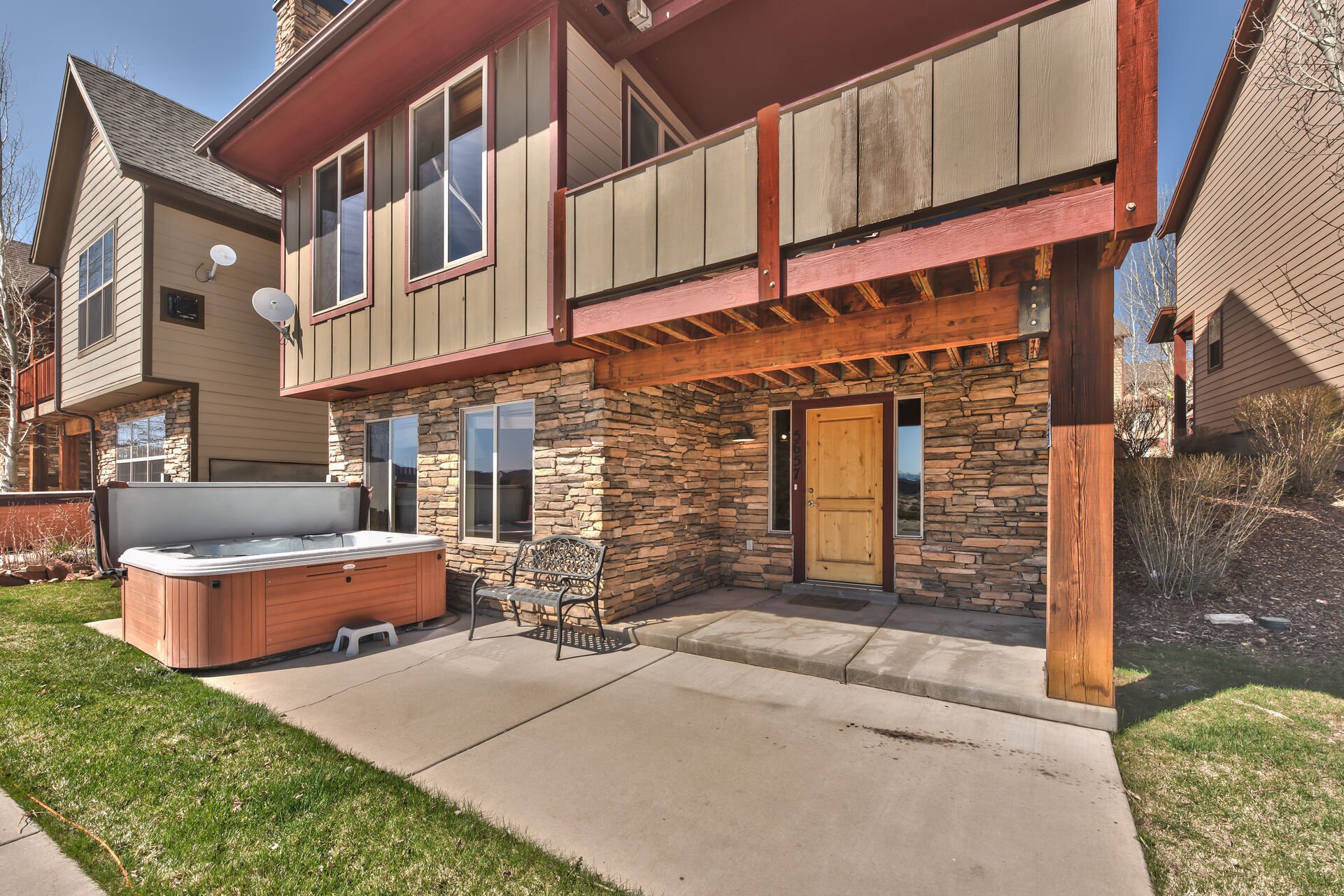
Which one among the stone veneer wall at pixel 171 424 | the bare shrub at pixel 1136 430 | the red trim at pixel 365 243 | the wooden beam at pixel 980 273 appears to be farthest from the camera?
the stone veneer wall at pixel 171 424

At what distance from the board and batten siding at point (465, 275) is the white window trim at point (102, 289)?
4.20m

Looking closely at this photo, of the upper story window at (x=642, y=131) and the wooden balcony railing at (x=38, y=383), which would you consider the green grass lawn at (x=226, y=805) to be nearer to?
the upper story window at (x=642, y=131)

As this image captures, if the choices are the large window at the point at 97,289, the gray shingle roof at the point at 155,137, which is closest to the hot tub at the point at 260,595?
the large window at the point at 97,289

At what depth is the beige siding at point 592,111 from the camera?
4.86m

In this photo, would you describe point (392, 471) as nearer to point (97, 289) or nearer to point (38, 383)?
point (97, 289)

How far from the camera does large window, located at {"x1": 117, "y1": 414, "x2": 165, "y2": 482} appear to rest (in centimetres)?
909

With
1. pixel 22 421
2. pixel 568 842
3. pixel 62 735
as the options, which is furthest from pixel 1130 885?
pixel 22 421

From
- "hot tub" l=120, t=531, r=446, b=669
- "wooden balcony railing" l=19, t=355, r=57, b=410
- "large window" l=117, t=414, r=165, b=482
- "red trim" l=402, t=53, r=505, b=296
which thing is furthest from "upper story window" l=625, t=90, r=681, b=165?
"wooden balcony railing" l=19, t=355, r=57, b=410

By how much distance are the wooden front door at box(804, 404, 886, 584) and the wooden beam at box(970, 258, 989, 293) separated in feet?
8.22

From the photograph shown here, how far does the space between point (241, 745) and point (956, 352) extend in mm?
5401

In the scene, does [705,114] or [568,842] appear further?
[705,114]

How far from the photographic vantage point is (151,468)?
364 inches

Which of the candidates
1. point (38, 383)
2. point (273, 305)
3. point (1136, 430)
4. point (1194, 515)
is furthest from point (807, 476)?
point (38, 383)

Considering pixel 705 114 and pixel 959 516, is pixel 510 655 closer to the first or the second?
pixel 959 516
